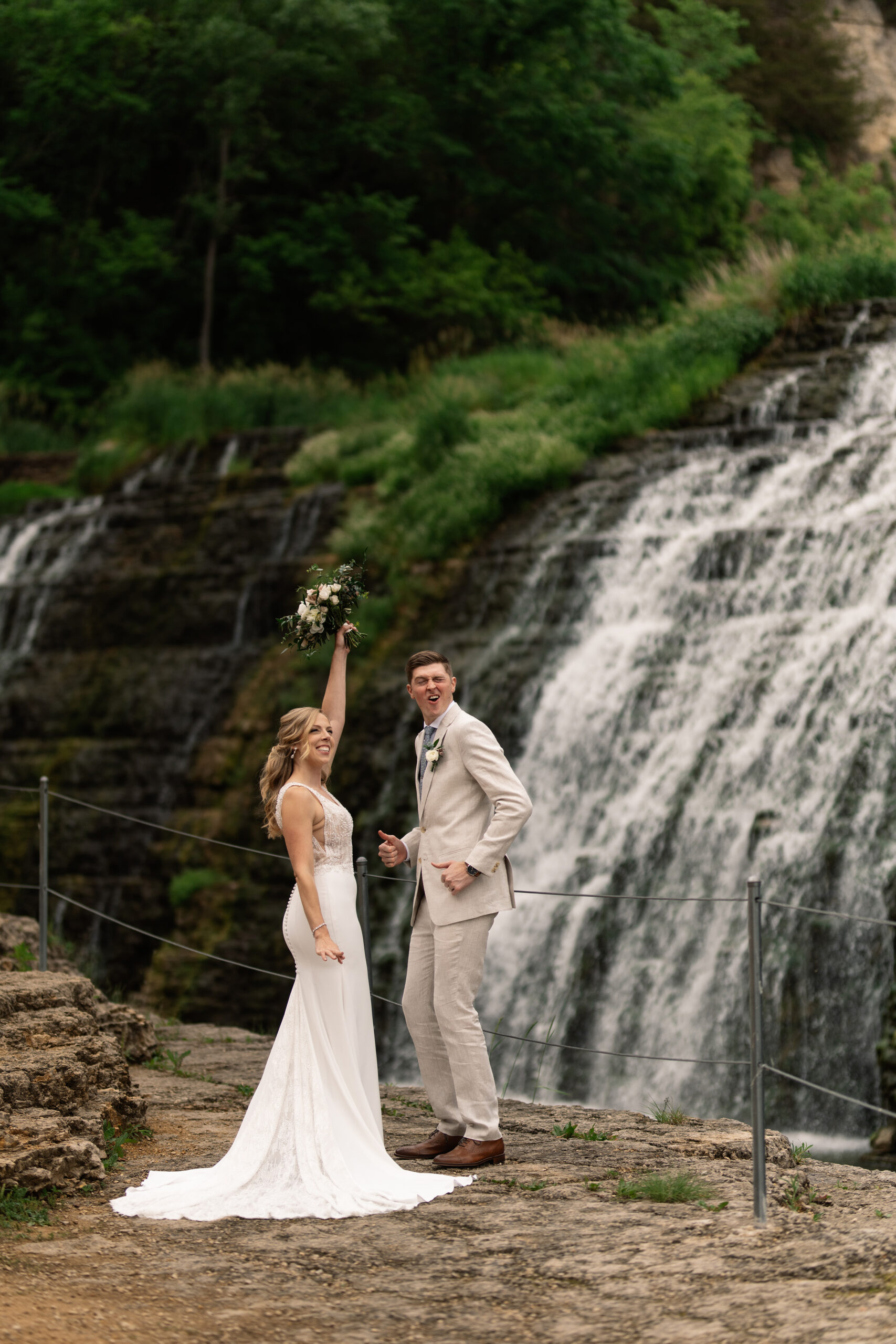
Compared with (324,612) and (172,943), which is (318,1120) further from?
(172,943)

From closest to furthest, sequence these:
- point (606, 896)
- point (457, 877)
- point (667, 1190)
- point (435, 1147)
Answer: point (667, 1190), point (457, 877), point (435, 1147), point (606, 896)

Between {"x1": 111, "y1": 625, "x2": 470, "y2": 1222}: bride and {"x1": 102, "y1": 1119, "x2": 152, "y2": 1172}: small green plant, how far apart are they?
38cm

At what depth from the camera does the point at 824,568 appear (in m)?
12.9

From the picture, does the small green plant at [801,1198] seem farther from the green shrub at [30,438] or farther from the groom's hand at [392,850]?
the green shrub at [30,438]

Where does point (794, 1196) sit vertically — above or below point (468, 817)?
below

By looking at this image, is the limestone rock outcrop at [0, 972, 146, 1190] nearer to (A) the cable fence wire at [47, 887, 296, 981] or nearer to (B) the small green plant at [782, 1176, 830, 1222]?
(A) the cable fence wire at [47, 887, 296, 981]

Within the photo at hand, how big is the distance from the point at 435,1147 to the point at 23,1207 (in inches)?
59.4

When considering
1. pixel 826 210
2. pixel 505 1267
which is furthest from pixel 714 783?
pixel 826 210

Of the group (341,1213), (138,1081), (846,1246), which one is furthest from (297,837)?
(138,1081)

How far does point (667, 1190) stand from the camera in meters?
4.90

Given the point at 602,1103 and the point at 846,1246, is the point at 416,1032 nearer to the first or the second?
the point at 846,1246

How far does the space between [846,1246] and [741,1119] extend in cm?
544

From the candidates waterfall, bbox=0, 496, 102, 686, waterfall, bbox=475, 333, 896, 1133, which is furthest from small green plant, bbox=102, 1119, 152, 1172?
waterfall, bbox=0, 496, 102, 686

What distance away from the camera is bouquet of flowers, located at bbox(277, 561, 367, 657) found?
6.02m
